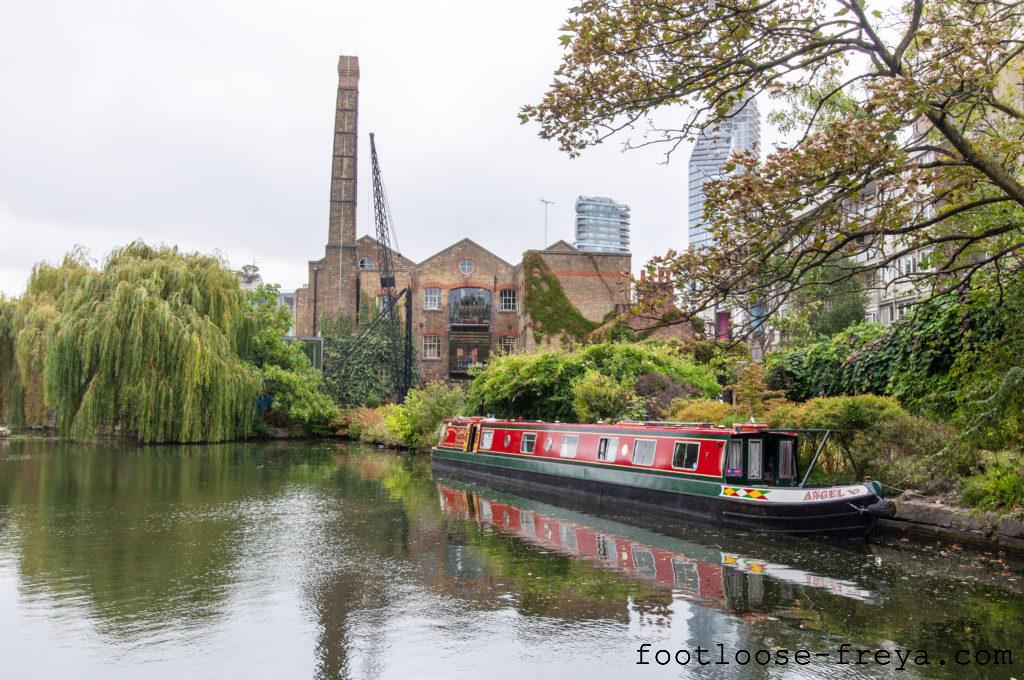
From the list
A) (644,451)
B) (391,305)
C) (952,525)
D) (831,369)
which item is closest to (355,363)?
(391,305)

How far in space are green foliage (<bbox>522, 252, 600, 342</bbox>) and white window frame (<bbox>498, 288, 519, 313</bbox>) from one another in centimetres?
432

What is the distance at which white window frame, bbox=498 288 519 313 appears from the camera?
4397cm

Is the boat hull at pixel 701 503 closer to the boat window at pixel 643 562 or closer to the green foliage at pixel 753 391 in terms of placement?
the boat window at pixel 643 562

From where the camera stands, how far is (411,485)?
62.8ft

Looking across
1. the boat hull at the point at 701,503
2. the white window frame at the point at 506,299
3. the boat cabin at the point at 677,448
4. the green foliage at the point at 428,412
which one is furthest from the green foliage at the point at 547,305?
the boat cabin at the point at 677,448

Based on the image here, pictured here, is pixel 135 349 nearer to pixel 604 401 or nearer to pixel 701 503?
pixel 604 401

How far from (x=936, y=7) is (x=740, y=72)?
116 inches

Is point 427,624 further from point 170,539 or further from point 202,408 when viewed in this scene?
point 202,408

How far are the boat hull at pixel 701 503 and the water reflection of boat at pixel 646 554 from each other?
0.88 m

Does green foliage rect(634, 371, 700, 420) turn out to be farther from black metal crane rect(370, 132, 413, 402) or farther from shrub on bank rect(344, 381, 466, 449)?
black metal crane rect(370, 132, 413, 402)

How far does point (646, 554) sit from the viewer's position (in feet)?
36.5

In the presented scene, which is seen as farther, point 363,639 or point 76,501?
point 76,501

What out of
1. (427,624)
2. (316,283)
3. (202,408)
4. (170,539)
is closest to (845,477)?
(427,624)

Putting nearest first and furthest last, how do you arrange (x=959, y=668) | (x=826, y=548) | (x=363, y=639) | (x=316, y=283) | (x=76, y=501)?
(x=959, y=668) → (x=363, y=639) → (x=826, y=548) → (x=76, y=501) → (x=316, y=283)
